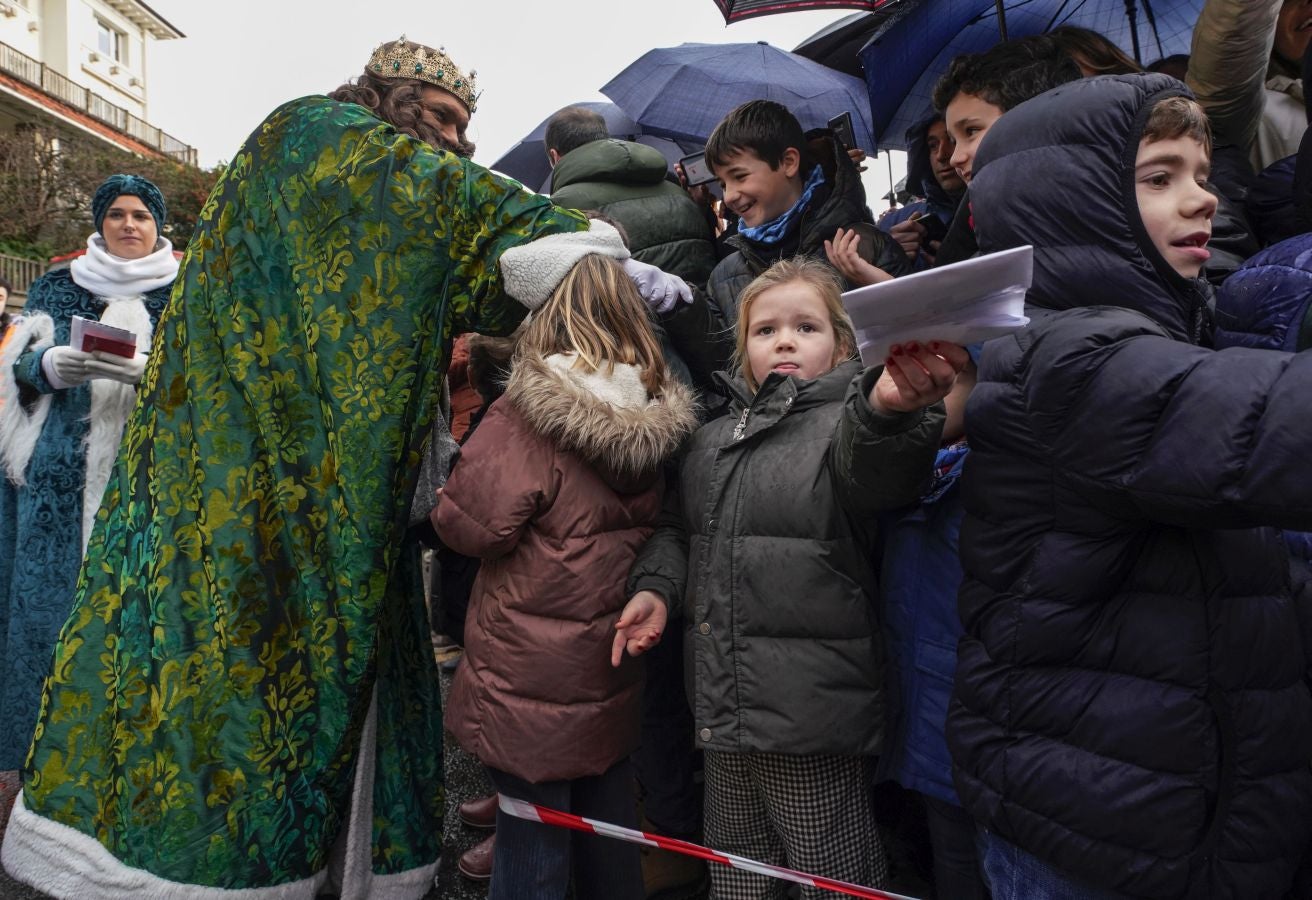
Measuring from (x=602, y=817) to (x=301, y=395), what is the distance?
1.11 metres

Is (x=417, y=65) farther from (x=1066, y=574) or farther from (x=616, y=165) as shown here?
(x=1066, y=574)

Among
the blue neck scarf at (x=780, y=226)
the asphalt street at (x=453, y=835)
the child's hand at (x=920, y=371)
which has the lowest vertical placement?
the asphalt street at (x=453, y=835)

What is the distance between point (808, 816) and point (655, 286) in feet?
4.07

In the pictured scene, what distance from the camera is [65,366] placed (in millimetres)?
2562

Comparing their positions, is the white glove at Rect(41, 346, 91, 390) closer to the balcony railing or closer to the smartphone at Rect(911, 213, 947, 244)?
the smartphone at Rect(911, 213, 947, 244)

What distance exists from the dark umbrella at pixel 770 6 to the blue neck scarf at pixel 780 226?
51 centimetres

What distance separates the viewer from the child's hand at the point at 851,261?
2.32 meters

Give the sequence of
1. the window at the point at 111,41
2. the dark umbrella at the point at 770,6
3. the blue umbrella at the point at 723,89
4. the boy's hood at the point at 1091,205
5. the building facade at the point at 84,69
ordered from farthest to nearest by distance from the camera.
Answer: the window at the point at 111,41, the building facade at the point at 84,69, the blue umbrella at the point at 723,89, the dark umbrella at the point at 770,6, the boy's hood at the point at 1091,205

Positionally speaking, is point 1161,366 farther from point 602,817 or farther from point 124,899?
point 124,899

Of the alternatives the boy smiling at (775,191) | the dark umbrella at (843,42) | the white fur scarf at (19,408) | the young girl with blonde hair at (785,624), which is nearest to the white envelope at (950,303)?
the young girl with blonde hair at (785,624)

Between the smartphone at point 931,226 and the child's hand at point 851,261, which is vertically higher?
the smartphone at point 931,226

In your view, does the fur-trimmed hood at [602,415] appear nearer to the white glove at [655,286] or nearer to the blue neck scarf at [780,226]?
the white glove at [655,286]

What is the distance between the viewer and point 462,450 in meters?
1.89

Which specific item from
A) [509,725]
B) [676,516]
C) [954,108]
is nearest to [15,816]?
[509,725]
